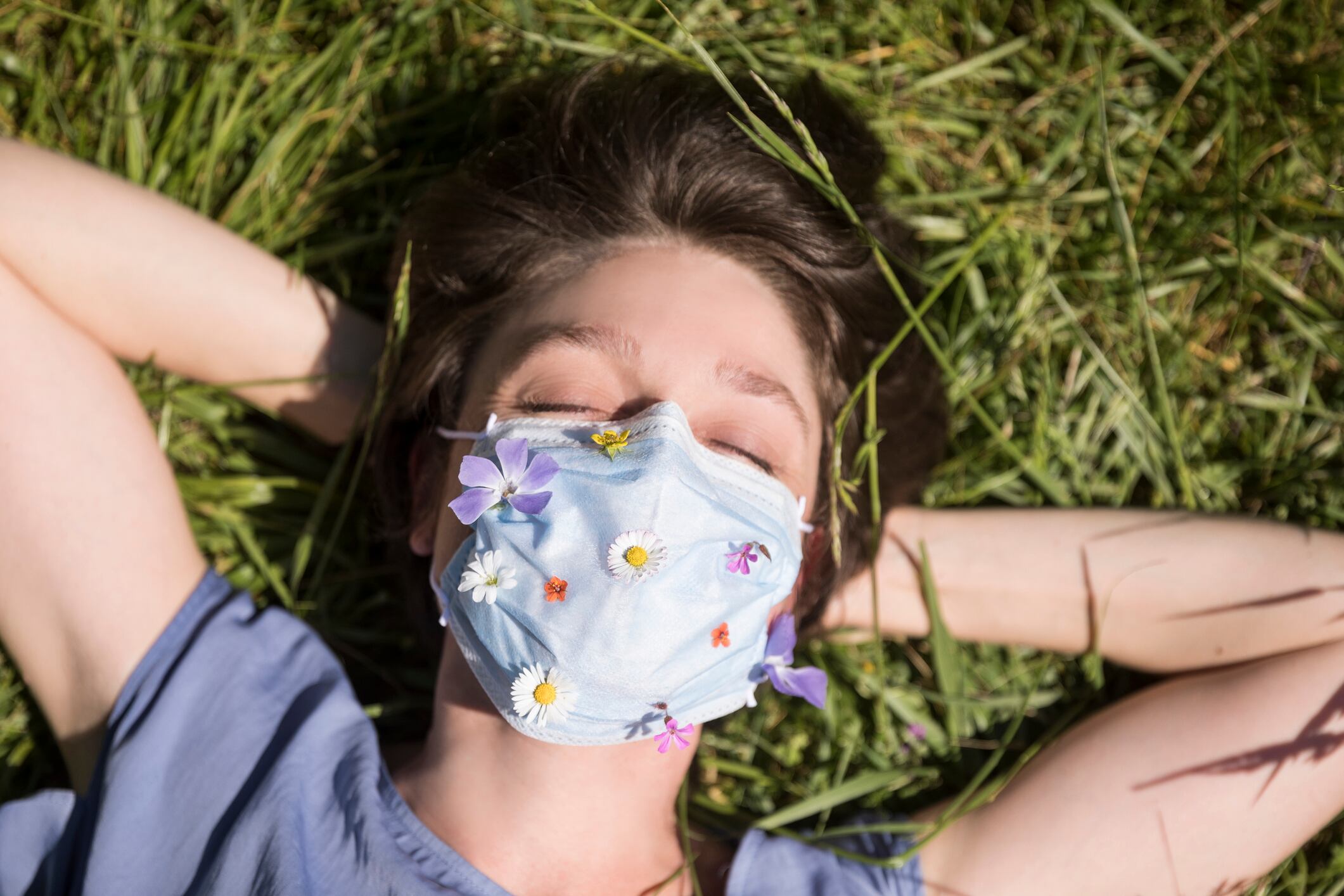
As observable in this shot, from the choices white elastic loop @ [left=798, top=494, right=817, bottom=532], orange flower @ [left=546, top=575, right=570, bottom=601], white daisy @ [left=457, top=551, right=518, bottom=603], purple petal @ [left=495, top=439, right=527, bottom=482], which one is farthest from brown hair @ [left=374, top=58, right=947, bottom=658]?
orange flower @ [left=546, top=575, right=570, bottom=601]

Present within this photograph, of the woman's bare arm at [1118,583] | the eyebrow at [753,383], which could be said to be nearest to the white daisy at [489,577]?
the eyebrow at [753,383]

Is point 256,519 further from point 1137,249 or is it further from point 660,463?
point 1137,249

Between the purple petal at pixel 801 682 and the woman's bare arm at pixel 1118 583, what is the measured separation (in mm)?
584

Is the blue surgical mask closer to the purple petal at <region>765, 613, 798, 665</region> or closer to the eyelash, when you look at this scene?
the eyelash

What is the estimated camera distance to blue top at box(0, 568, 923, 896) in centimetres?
248

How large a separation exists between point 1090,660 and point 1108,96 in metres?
1.79

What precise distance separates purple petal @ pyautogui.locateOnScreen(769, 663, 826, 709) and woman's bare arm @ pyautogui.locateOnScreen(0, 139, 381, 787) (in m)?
1.48

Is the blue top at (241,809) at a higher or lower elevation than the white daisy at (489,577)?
lower

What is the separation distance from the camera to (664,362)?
89.7 inches

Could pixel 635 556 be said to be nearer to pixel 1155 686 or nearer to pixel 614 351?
pixel 614 351

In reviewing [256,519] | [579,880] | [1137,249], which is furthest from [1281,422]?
[256,519]

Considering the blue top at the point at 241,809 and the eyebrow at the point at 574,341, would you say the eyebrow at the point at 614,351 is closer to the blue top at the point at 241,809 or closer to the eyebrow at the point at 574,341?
the eyebrow at the point at 574,341

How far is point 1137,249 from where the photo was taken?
337 cm

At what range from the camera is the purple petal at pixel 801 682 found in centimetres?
240
